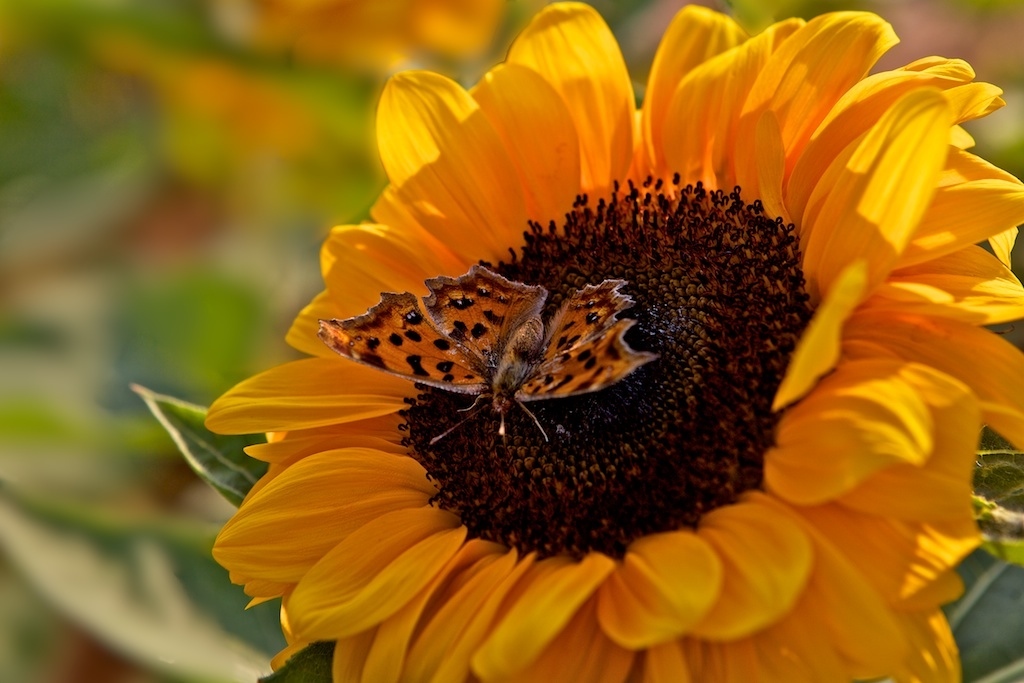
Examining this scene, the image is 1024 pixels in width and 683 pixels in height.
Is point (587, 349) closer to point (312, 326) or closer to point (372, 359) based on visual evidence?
point (372, 359)

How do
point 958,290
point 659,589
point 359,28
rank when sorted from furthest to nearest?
point 359,28 < point 958,290 < point 659,589

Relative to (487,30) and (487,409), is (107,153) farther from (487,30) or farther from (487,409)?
(487,409)

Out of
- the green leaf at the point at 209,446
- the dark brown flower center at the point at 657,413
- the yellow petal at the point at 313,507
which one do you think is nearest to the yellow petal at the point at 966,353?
the dark brown flower center at the point at 657,413

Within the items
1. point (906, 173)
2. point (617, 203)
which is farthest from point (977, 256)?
point (617, 203)

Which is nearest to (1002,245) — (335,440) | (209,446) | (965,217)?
(965,217)

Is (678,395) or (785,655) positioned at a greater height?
(678,395)

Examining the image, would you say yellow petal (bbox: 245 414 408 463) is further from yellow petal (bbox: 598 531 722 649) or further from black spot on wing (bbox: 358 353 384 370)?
yellow petal (bbox: 598 531 722 649)
